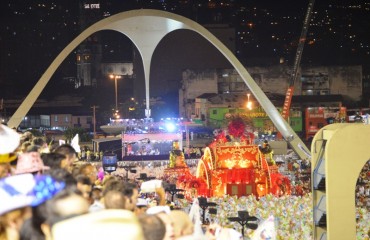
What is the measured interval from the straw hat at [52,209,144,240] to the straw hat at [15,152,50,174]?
2569 millimetres

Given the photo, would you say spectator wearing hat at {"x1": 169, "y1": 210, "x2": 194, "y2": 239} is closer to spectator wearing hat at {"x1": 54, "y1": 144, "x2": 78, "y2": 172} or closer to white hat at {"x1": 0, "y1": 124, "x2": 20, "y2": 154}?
white hat at {"x1": 0, "y1": 124, "x2": 20, "y2": 154}

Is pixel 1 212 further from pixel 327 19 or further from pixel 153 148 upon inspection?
pixel 327 19

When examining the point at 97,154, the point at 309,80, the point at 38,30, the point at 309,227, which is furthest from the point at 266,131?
the point at 38,30

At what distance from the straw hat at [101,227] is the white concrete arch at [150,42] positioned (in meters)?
20.3

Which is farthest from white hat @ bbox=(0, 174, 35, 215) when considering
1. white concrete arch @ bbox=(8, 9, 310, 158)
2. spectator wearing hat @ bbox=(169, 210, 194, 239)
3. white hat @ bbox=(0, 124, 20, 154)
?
white concrete arch @ bbox=(8, 9, 310, 158)

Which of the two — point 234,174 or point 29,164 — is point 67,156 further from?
point 234,174

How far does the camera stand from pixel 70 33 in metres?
68.2

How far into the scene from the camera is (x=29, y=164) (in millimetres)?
5531

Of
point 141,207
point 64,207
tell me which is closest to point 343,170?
point 141,207

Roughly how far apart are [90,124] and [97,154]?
80.0ft

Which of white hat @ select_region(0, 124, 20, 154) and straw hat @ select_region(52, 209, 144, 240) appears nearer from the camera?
straw hat @ select_region(52, 209, 144, 240)

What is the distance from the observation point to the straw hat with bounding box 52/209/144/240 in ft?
8.79

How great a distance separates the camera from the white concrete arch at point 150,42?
934 inches

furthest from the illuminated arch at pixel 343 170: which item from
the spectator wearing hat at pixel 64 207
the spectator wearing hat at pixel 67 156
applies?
the spectator wearing hat at pixel 64 207
